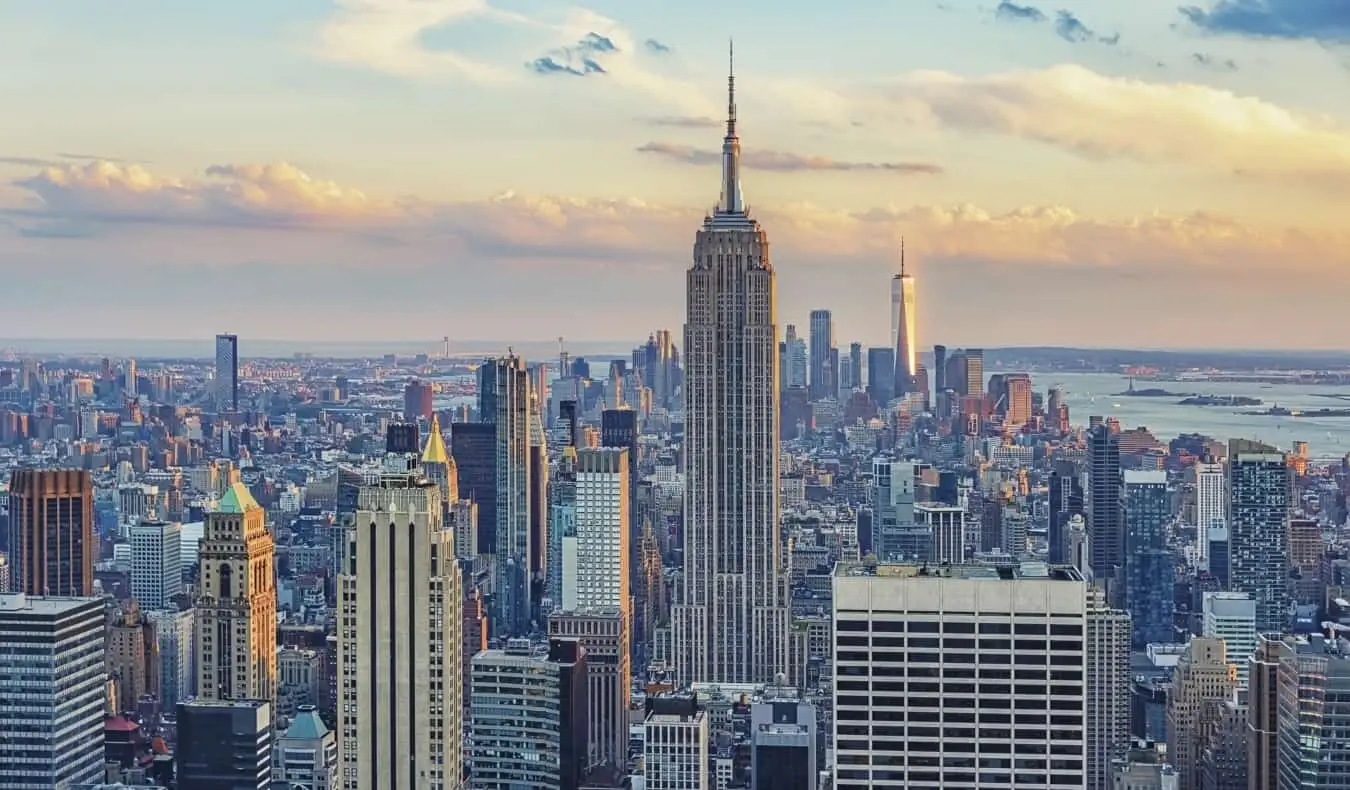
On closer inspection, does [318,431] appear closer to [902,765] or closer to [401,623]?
[401,623]

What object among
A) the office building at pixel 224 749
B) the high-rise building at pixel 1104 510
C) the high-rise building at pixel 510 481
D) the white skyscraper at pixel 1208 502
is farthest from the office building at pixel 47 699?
the white skyscraper at pixel 1208 502

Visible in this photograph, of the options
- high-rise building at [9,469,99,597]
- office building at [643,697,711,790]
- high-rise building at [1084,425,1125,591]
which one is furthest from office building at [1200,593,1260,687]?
high-rise building at [9,469,99,597]

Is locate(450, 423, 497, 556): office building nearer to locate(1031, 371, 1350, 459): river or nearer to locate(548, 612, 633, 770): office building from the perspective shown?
locate(548, 612, 633, 770): office building

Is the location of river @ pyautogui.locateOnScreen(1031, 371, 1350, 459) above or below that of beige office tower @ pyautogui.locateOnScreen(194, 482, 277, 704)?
above

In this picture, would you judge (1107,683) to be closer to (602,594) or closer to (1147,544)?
(1147,544)

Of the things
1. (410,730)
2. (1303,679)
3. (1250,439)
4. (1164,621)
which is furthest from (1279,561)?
→ (410,730)

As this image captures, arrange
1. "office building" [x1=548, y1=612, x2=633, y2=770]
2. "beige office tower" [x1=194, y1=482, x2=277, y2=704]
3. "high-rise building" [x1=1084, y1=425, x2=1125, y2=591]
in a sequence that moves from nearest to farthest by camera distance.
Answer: "office building" [x1=548, y1=612, x2=633, y2=770] < "beige office tower" [x1=194, y1=482, x2=277, y2=704] < "high-rise building" [x1=1084, y1=425, x2=1125, y2=591]
